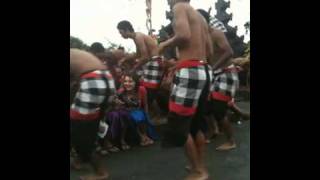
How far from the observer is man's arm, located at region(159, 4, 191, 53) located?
3.95 meters

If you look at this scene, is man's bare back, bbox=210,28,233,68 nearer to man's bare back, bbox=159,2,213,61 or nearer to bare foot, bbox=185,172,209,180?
man's bare back, bbox=159,2,213,61

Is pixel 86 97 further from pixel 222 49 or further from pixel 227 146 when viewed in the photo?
pixel 227 146

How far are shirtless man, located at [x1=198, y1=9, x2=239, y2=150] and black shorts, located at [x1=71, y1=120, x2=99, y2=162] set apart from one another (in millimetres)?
1743

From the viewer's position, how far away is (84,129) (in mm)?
3867

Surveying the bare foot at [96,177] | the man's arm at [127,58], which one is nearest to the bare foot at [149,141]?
the man's arm at [127,58]

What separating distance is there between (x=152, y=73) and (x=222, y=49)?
1256 millimetres

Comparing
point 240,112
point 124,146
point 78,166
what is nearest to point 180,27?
point 78,166

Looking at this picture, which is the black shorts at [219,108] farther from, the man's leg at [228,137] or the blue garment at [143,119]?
the blue garment at [143,119]
